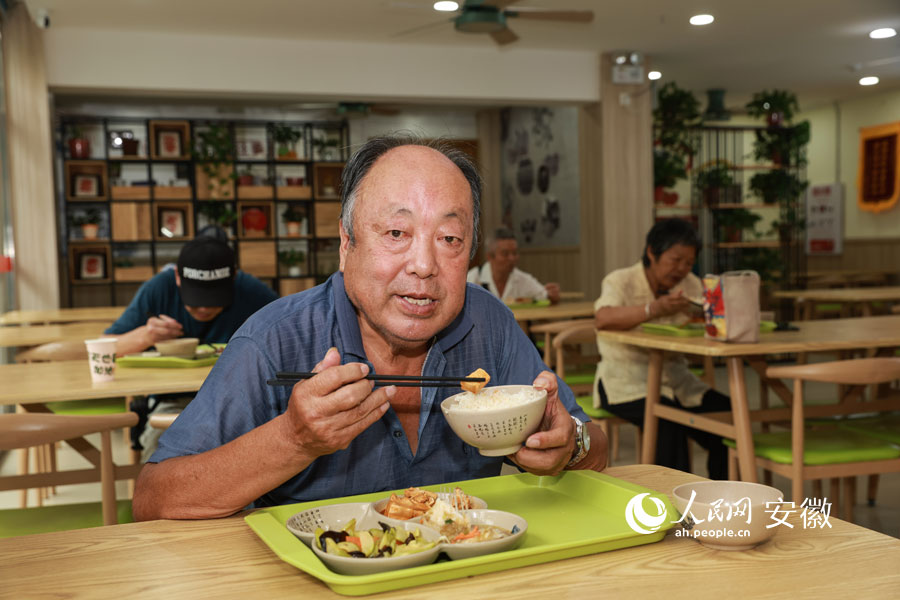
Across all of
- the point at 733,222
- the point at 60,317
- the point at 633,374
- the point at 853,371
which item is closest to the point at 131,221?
the point at 60,317

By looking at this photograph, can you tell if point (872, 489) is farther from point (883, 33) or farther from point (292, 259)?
point (292, 259)

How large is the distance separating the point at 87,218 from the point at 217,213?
1.40 meters

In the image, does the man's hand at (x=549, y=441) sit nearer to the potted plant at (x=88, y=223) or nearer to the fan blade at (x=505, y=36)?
the fan blade at (x=505, y=36)

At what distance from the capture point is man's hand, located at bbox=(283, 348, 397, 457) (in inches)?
38.3

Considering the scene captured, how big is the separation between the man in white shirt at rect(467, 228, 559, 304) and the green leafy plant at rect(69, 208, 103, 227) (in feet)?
16.3

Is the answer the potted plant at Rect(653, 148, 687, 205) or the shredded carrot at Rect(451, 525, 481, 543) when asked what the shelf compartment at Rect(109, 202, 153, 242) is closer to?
the potted plant at Rect(653, 148, 687, 205)

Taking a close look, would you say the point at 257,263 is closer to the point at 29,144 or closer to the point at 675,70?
the point at 29,144

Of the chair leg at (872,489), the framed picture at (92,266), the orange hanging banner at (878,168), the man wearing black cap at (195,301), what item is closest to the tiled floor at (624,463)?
the chair leg at (872,489)

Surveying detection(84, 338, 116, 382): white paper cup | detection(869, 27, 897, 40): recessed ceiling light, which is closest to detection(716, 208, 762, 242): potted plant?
detection(869, 27, 897, 40): recessed ceiling light

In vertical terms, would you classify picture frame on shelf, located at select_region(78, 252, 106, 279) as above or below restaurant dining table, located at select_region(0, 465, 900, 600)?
above

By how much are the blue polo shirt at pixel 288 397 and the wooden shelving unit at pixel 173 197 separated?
7.44 m

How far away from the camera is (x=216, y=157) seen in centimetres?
919

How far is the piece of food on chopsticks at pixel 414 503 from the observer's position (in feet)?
3.31

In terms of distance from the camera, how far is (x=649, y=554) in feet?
3.05
